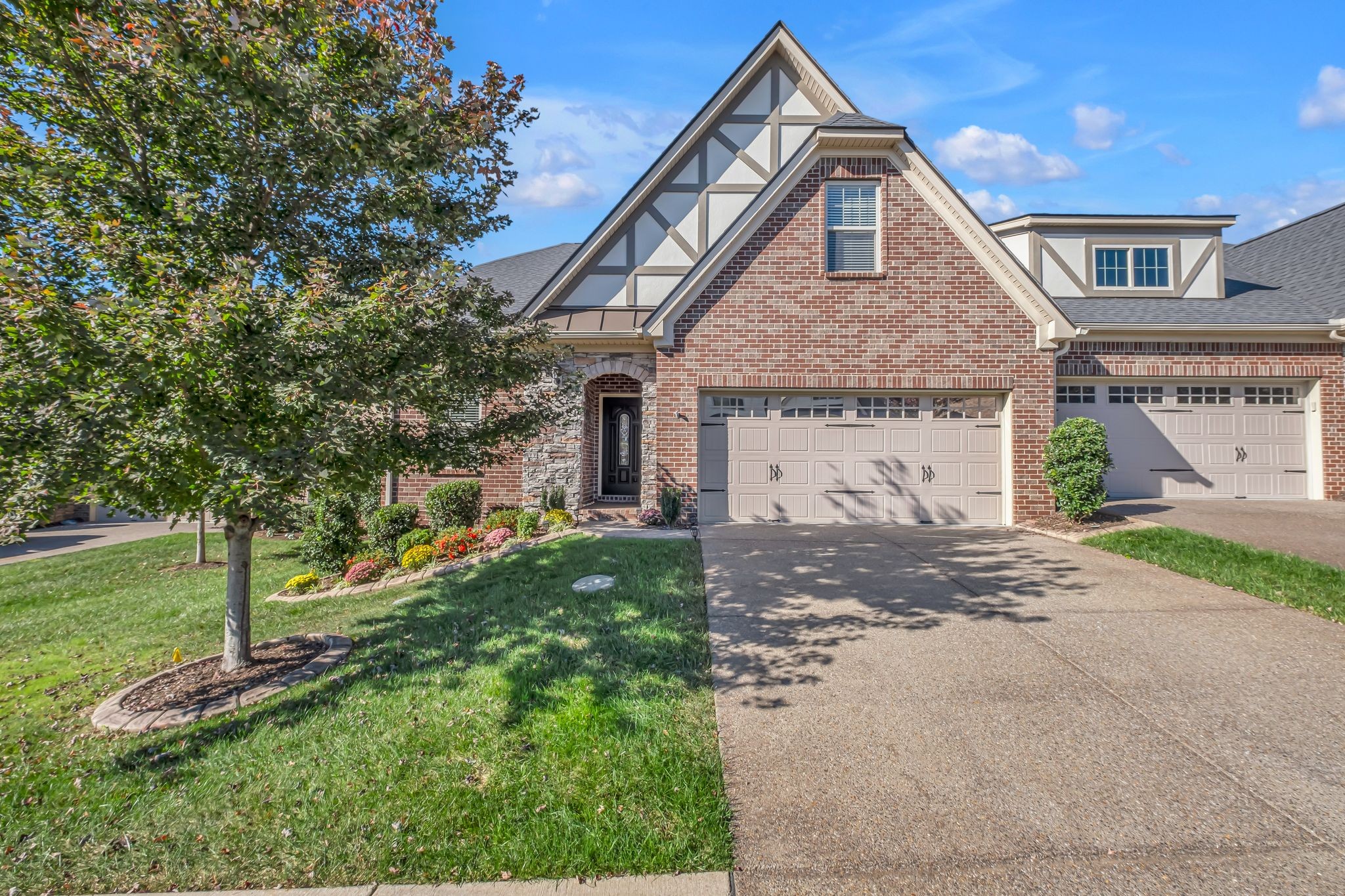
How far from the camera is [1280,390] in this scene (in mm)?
12664

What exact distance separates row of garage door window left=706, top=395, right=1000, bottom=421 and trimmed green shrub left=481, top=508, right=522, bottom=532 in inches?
159

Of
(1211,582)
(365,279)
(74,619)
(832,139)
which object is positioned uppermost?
(832,139)

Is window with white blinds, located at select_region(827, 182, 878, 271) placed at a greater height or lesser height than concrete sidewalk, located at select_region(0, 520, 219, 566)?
greater

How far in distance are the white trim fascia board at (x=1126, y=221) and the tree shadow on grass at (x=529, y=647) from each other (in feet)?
41.1

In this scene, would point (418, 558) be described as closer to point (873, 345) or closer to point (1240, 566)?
point (873, 345)

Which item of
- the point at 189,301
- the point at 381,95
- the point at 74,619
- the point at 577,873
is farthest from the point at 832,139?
the point at 74,619

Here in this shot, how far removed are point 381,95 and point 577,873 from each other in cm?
521

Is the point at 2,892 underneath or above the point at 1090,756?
underneath

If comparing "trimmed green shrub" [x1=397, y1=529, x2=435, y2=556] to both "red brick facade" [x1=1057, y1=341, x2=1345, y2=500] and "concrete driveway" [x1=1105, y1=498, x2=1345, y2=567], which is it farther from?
"red brick facade" [x1=1057, y1=341, x2=1345, y2=500]

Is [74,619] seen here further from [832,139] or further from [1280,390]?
[1280,390]

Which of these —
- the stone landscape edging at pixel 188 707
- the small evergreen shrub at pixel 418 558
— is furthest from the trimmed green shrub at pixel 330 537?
the stone landscape edging at pixel 188 707

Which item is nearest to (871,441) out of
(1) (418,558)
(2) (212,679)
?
(1) (418,558)

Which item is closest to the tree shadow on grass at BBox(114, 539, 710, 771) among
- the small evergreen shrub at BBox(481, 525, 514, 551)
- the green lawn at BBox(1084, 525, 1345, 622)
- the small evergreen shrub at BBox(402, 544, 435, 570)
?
the small evergreen shrub at BBox(402, 544, 435, 570)

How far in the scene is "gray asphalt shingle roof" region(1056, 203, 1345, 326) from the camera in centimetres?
1264
